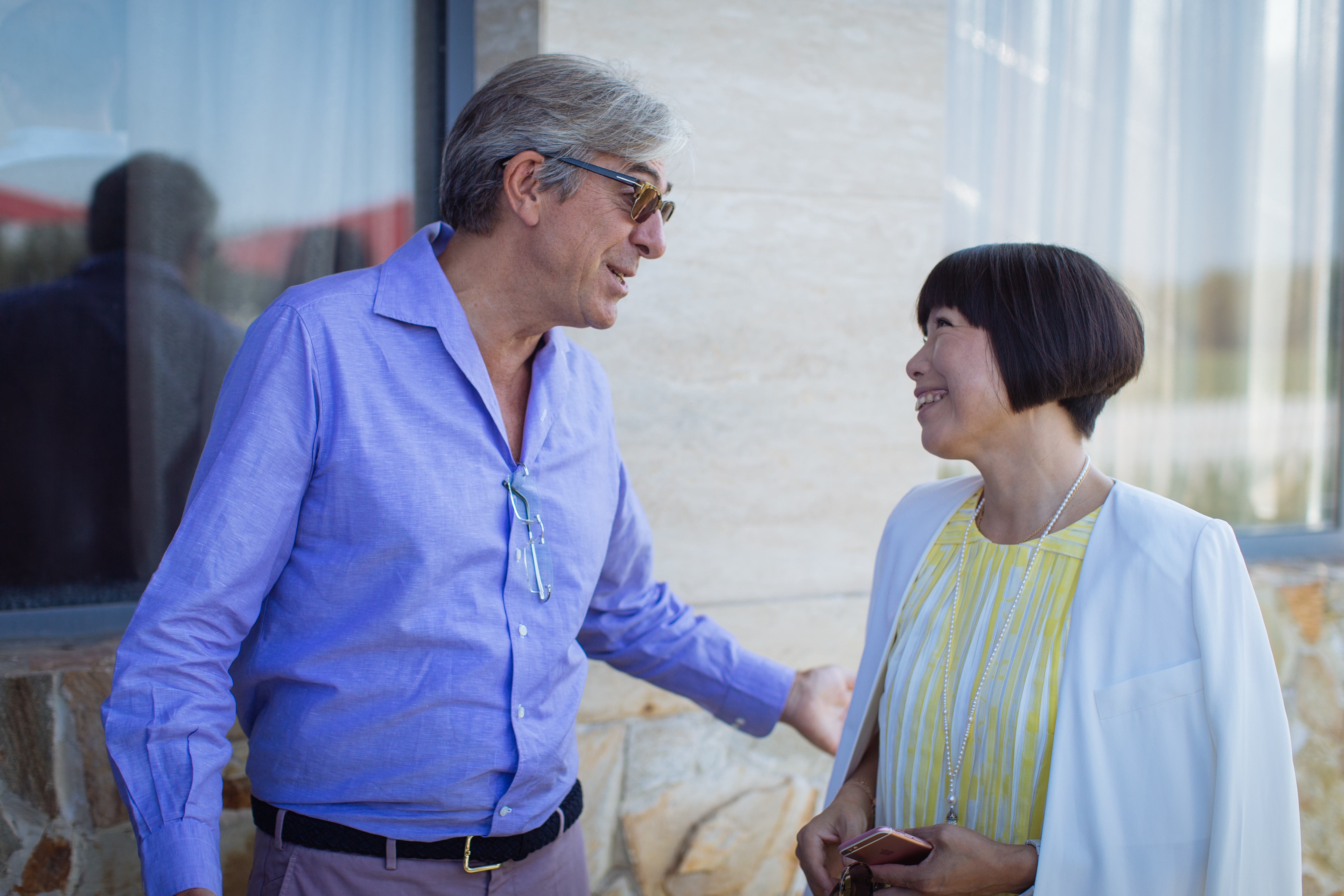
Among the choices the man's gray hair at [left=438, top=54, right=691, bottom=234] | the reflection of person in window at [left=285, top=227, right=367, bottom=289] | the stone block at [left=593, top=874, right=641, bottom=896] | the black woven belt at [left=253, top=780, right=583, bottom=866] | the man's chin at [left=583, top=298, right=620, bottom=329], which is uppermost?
the man's gray hair at [left=438, top=54, right=691, bottom=234]

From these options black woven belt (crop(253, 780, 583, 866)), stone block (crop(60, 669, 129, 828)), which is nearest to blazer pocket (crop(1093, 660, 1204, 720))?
black woven belt (crop(253, 780, 583, 866))

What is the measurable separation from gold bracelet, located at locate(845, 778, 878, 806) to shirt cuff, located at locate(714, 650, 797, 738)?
0.89 feet

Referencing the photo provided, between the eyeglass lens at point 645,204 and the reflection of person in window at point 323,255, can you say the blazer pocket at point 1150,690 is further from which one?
the reflection of person in window at point 323,255

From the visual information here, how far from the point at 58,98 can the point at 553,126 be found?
1346mm

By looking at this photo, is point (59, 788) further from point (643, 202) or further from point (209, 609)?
point (643, 202)

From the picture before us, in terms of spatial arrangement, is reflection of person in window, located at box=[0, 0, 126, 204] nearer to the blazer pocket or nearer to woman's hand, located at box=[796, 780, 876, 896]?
woman's hand, located at box=[796, 780, 876, 896]

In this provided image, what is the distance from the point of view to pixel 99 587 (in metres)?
2.25

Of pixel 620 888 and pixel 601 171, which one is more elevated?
pixel 601 171

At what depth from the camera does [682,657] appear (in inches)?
78.0

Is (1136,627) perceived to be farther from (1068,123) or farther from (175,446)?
(1068,123)

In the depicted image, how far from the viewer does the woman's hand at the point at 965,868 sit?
1344 millimetres

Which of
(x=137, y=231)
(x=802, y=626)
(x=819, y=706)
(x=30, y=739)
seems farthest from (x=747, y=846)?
(x=137, y=231)

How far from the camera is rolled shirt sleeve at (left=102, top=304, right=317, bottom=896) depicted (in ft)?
4.08

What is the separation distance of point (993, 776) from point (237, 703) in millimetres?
1211
